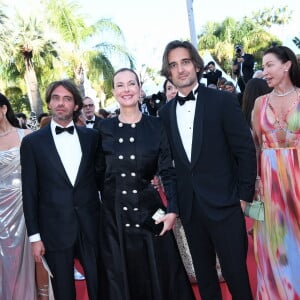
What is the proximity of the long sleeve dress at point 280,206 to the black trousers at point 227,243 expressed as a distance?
0.24 m

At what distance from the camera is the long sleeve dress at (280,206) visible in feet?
9.39

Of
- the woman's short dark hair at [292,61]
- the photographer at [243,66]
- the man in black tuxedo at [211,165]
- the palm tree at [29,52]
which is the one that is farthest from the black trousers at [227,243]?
the palm tree at [29,52]

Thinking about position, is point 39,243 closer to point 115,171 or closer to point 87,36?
point 115,171

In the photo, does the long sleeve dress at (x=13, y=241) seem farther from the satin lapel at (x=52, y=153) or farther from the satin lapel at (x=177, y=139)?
the satin lapel at (x=177, y=139)

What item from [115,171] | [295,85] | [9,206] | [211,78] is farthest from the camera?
[211,78]

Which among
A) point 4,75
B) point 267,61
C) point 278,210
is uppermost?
point 4,75

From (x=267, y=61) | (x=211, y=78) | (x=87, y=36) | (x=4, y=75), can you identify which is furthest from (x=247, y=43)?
(x=267, y=61)

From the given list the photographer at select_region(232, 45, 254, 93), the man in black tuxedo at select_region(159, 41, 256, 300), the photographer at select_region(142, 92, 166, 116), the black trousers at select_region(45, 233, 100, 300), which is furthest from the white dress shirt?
the photographer at select_region(232, 45, 254, 93)

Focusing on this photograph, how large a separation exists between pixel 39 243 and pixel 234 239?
1439 mm

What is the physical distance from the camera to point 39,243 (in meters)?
2.83

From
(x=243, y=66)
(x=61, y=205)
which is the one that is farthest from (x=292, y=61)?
(x=243, y=66)

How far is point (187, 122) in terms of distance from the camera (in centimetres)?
290

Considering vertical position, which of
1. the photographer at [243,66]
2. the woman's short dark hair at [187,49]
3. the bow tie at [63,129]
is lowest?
the bow tie at [63,129]

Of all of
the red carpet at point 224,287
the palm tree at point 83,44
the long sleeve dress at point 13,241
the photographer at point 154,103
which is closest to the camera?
the long sleeve dress at point 13,241
